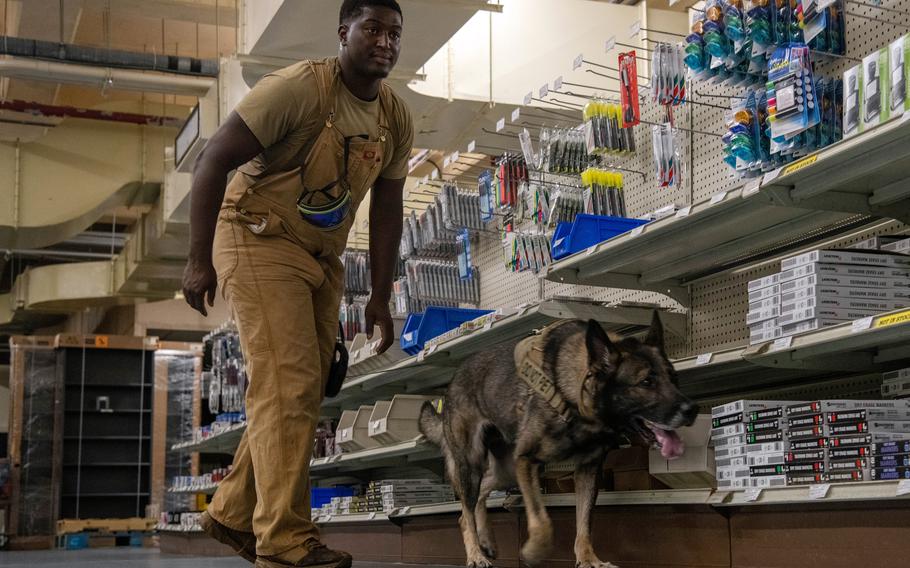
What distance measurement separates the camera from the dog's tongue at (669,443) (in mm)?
3363

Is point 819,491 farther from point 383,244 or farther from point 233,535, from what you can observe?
point 233,535

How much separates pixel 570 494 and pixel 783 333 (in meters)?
1.18

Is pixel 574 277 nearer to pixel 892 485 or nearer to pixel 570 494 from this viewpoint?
pixel 570 494

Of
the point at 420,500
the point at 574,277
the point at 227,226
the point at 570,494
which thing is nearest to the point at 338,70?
the point at 227,226

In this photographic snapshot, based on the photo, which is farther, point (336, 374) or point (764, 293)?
point (336, 374)

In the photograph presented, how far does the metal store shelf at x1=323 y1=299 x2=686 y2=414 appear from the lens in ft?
14.1

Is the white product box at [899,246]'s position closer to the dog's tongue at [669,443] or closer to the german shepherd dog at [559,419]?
the german shepherd dog at [559,419]

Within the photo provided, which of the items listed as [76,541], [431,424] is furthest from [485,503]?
[76,541]

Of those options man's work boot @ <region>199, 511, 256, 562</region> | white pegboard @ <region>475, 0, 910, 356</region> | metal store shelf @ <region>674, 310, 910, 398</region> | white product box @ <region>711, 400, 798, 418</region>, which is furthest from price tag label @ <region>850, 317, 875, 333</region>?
man's work boot @ <region>199, 511, 256, 562</region>

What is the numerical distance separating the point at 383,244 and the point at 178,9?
628 centimetres

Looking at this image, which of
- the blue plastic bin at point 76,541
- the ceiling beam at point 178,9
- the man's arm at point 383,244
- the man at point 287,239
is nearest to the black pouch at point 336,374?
the man at point 287,239

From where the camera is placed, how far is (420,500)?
5812mm

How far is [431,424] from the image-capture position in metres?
4.85

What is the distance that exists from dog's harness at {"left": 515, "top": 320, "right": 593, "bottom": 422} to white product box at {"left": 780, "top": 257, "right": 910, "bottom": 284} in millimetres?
698
